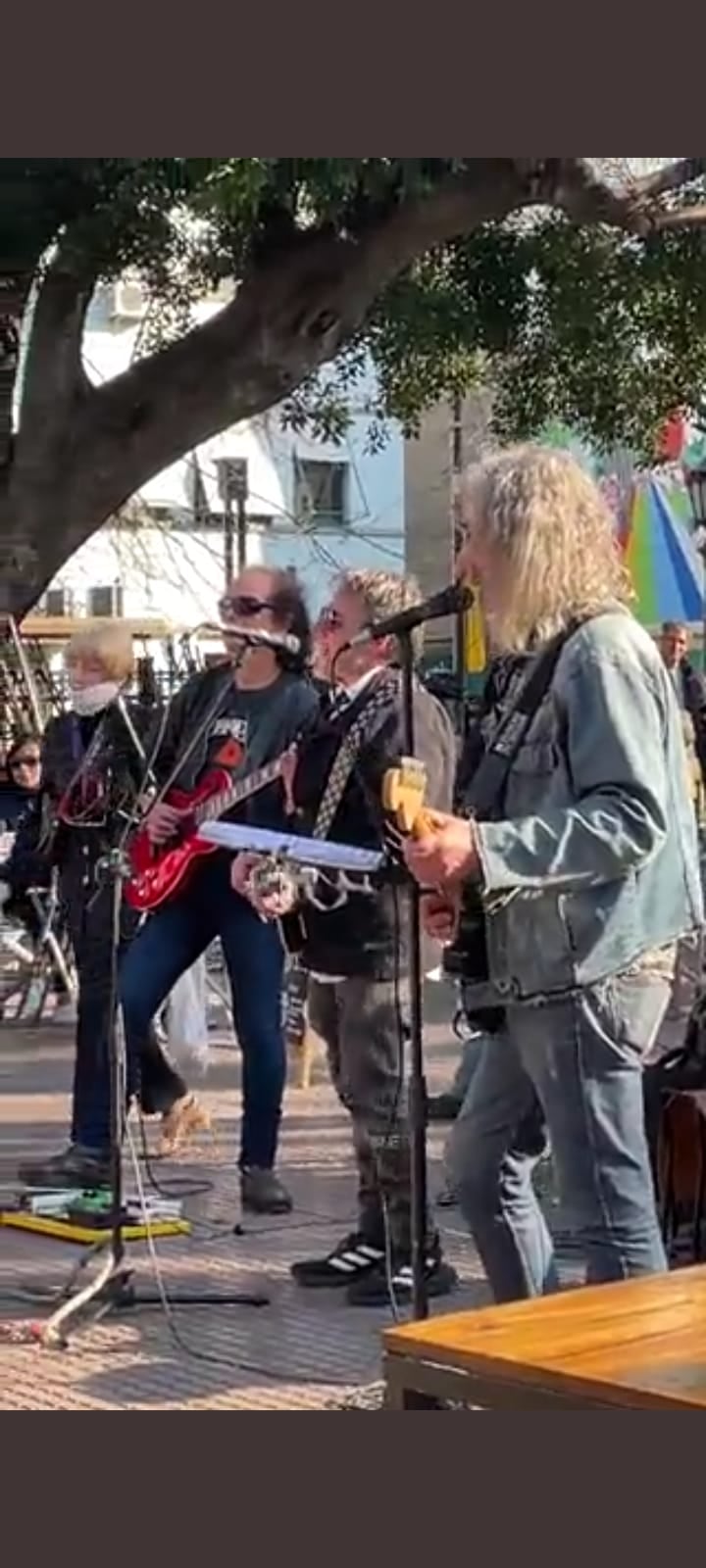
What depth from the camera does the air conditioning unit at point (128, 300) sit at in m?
9.54

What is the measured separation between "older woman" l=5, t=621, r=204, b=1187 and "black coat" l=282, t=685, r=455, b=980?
104 centimetres

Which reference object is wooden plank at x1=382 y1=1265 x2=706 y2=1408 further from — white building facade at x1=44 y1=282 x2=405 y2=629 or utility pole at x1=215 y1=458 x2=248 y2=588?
utility pole at x1=215 y1=458 x2=248 y2=588

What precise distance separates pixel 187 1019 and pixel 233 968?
2170 mm

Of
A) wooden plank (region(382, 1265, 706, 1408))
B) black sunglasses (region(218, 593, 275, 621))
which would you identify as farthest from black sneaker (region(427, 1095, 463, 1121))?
wooden plank (region(382, 1265, 706, 1408))

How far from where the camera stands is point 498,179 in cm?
767

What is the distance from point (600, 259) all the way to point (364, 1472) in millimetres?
7801

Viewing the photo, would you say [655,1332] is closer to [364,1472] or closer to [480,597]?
[364,1472]

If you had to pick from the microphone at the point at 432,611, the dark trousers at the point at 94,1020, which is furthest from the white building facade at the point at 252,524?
the microphone at the point at 432,611

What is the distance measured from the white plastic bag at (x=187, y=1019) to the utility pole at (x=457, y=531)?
1796mm

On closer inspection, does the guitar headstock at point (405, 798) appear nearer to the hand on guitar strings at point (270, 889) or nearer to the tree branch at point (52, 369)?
the hand on guitar strings at point (270, 889)

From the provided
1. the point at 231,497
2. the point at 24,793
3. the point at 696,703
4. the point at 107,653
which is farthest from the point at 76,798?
the point at 231,497

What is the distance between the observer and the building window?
49.8 feet

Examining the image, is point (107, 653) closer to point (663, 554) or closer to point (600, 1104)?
point (600, 1104)

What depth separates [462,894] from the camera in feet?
12.3
